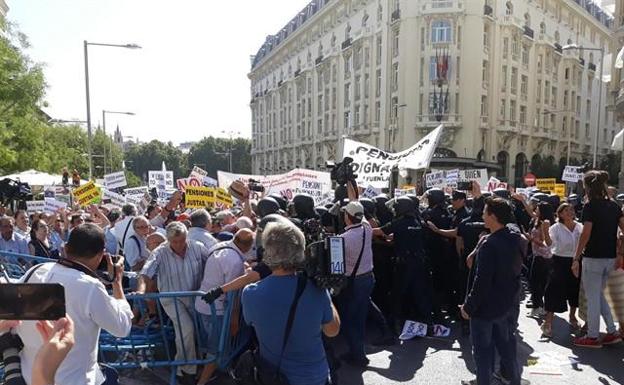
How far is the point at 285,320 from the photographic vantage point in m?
2.51

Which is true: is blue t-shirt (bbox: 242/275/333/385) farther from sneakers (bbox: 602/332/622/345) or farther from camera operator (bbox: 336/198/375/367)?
sneakers (bbox: 602/332/622/345)

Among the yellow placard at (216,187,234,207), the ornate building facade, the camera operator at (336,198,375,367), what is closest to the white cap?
the camera operator at (336,198,375,367)

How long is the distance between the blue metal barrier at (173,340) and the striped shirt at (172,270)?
197mm

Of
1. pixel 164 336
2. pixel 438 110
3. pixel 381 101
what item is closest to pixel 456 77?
pixel 438 110

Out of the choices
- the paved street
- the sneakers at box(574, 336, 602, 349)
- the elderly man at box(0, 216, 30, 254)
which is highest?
the elderly man at box(0, 216, 30, 254)

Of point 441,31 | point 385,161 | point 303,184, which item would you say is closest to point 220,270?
point 385,161

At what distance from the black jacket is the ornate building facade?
37733mm

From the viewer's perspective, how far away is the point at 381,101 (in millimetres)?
45219

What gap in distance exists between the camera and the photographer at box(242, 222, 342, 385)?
253 cm

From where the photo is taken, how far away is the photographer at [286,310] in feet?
8.29

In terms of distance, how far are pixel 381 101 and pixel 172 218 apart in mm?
39356

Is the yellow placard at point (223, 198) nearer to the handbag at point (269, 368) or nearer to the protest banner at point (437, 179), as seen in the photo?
the protest banner at point (437, 179)

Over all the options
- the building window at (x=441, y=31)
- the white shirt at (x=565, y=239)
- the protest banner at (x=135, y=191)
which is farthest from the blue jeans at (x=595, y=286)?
the building window at (x=441, y=31)

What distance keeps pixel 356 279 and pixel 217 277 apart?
5.14 ft
